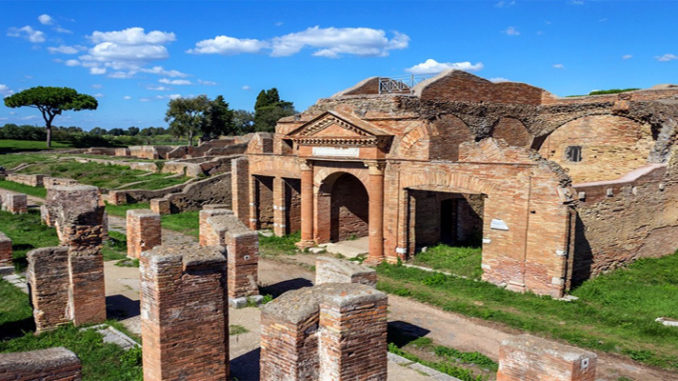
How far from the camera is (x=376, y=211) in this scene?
16.5 m

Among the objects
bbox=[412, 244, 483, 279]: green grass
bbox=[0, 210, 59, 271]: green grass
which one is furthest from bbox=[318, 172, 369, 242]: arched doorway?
bbox=[0, 210, 59, 271]: green grass

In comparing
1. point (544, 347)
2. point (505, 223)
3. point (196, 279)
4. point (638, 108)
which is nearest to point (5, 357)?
point (196, 279)

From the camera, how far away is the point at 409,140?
1574 centimetres

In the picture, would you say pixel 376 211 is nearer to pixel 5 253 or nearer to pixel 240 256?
pixel 240 256

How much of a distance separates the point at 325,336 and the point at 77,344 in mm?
5821

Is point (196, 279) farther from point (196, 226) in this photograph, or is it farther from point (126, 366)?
point (196, 226)

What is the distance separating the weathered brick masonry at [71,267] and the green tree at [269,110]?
5735 cm

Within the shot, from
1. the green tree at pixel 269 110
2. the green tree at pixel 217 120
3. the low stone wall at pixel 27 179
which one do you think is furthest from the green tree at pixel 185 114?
the low stone wall at pixel 27 179

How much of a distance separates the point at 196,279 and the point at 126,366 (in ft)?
7.96

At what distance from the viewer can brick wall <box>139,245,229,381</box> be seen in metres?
6.89

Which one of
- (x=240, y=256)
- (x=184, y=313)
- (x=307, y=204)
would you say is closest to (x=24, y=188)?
(x=307, y=204)

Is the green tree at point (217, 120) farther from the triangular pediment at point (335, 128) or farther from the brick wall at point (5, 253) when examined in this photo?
the brick wall at point (5, 253)

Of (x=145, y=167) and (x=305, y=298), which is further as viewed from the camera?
(x=145, y=167)

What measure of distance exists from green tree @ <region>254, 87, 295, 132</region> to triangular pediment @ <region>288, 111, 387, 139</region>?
49.3 metres
